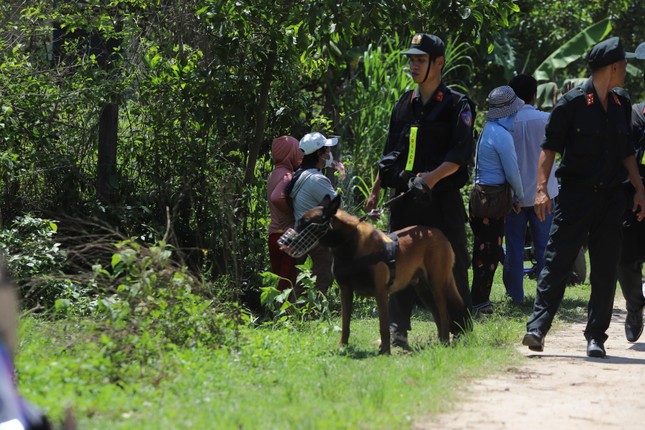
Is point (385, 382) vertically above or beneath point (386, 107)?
beneath

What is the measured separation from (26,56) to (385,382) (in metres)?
6.01

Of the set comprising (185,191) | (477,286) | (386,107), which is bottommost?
(477,286)

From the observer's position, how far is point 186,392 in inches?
229

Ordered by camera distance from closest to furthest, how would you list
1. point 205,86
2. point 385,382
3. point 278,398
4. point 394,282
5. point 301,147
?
point 278,398
point 385,382
point 394,282
point 301,147
point 205,86

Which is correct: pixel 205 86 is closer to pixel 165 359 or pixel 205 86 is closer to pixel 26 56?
pixel 26 56

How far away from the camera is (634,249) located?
8578 mm

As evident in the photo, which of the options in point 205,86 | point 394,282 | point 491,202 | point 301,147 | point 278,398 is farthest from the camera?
point 205,86

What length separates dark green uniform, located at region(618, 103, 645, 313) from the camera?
854 centimetres

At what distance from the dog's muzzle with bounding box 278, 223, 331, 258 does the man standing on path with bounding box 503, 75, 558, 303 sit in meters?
3.79

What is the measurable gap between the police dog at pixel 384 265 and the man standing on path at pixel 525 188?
2619 mm

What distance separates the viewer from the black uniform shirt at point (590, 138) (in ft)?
24.9

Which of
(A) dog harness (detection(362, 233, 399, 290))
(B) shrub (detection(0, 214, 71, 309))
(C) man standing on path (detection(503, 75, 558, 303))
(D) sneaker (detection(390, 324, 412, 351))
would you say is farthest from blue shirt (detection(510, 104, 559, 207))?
(B) shrub (detection(0, 214, 71, 309))

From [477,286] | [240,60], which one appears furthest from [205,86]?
[477,286]

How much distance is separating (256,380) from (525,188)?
191 inches
